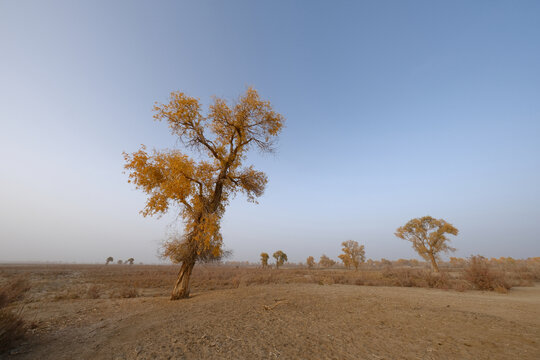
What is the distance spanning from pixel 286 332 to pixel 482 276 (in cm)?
1751

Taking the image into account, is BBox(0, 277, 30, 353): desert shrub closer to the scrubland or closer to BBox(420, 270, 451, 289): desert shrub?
the scrubland

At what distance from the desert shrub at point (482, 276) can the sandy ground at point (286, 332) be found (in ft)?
23.0

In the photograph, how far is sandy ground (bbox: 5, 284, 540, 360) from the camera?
4.16 m

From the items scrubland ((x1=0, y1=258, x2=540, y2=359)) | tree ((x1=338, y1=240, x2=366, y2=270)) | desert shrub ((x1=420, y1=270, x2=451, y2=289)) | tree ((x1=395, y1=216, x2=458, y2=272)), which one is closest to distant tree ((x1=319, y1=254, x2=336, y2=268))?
tree ((x1=338, y1=240, x2=366, y2=270))

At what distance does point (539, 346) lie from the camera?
14.6ft

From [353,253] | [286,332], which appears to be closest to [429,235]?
[353,253]

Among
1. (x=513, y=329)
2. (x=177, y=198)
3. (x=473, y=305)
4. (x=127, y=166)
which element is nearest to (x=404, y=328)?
(x=513, y=329)

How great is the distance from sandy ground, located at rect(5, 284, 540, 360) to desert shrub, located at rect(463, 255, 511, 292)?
701 centimetres

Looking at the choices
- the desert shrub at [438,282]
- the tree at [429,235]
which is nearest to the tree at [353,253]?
the tree at [429,235]

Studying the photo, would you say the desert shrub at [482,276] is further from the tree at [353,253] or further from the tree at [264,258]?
the tree at [264,258]

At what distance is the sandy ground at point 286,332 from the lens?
164 inches

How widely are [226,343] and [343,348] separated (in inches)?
105

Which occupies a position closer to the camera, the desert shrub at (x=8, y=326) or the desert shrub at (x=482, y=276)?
the desert shrub at (x=8, y=326)

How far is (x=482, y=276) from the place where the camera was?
551 inches
